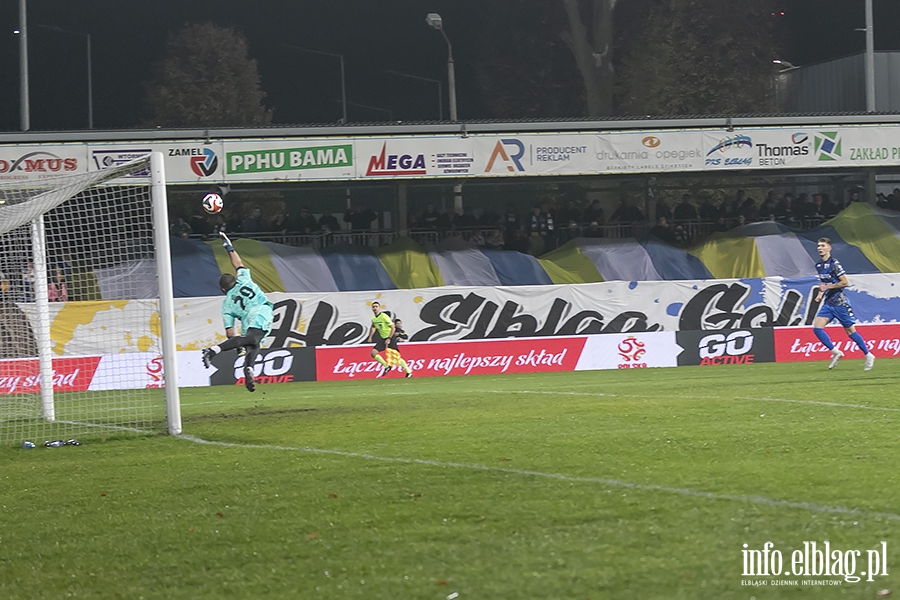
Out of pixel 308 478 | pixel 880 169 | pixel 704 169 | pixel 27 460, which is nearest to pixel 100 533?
pixel 308 478

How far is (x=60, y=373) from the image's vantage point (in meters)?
22.1

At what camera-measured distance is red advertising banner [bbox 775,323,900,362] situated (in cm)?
2486

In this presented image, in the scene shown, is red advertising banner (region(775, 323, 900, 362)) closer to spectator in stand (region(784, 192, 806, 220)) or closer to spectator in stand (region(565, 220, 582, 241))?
spectator in stand (region(784, 192, 806, 220))

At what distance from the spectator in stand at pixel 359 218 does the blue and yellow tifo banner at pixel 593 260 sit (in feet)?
5.35

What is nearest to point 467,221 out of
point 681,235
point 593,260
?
point 593,260

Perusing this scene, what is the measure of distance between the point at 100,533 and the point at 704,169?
2421 centimetres

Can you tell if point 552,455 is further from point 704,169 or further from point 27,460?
point 704,169

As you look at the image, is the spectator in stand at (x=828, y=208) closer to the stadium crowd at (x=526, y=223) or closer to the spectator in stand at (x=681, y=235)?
the stadium crowd at (x=526, y=223)

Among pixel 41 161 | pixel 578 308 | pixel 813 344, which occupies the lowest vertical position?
pixel 813 344

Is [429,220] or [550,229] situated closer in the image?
[429,220]

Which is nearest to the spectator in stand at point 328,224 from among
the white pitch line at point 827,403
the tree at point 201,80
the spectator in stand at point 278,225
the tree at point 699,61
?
the spectator in stand at point 278,225

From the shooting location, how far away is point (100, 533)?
21.5ft

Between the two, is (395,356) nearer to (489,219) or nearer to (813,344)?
(489,219)

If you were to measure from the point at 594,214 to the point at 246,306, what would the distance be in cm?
1725
